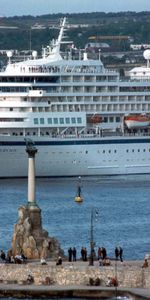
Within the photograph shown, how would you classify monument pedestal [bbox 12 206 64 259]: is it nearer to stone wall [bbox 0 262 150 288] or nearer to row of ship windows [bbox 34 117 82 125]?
stone wall [bbox 0 262 150 288]

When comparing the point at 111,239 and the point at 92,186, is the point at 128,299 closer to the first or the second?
the point at 111,239

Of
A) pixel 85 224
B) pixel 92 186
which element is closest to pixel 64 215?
pixel 85 224

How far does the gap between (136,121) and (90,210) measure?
87.1 feet

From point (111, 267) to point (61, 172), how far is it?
150 ft

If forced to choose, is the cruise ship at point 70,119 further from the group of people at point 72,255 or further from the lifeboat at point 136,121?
the group of people at point 72,255

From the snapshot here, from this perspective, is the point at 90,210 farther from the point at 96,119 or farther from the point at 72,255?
the point at 96,119

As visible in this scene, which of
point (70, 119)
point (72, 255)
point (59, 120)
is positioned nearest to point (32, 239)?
point (72, 255)

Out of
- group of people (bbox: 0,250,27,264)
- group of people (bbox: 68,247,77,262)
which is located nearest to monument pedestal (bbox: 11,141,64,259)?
group of people (bbox: 0,250,27,264)

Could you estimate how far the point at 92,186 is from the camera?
92.0 metres

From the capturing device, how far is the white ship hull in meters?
97.4

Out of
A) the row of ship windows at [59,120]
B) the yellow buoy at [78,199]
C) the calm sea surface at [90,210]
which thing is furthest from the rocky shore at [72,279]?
the row of ship windows at [59,120]

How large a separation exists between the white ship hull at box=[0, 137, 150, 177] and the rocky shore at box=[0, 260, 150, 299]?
4245 cm

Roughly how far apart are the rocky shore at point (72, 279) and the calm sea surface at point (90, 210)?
7.18 m

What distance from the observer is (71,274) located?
5350cm
